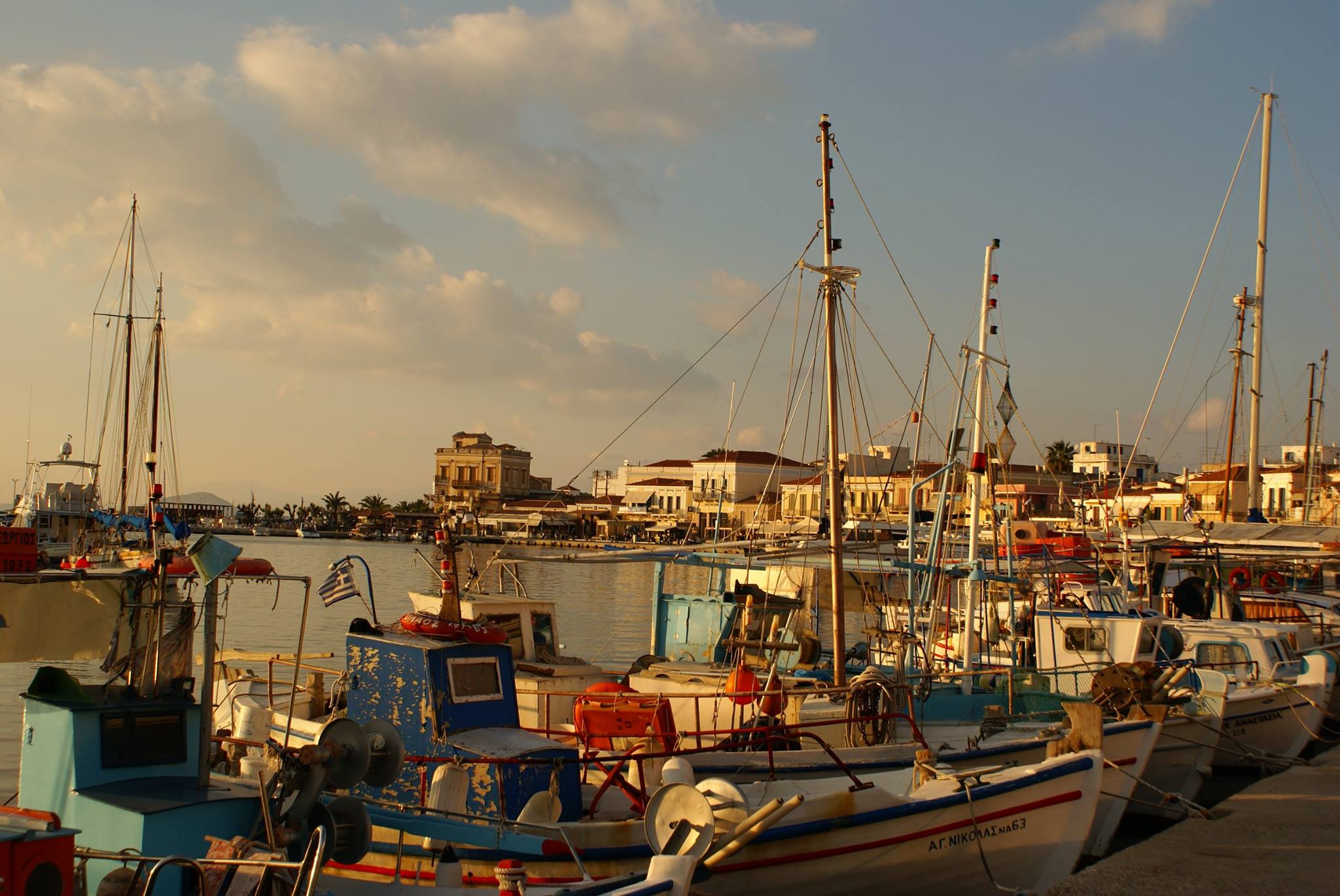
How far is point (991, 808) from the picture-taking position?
1154 centimetres

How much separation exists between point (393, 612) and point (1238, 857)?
46.3 meters

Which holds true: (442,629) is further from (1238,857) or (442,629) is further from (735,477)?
(735,477)

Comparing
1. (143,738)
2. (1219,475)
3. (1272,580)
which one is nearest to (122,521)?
(1272,580)

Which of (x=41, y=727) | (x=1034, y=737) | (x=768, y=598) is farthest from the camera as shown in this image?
(x=768, y=598)

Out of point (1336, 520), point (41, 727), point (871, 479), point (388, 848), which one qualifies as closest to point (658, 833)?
point (388, 848)

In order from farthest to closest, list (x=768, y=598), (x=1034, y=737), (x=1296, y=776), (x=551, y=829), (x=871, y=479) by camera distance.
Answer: (x=871, y=479) → (x=768, y=598) → (x=1296, y=776) → (x=1034, y=737) → (x=551, y=829)

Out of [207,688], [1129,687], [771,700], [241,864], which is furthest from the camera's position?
[1129,687]

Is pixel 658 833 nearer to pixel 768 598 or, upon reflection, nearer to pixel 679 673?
pixel 679 673

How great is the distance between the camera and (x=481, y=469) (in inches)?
6604

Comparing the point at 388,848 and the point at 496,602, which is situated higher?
the point at 496,602

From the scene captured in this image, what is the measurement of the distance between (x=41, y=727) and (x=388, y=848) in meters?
3.09

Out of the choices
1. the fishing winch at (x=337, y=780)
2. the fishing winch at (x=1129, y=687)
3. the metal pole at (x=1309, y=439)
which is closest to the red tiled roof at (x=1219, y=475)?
the metal pole at (x=1309, y=439)

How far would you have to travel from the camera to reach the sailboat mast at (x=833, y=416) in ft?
56.6

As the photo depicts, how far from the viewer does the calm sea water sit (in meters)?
29.0
